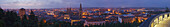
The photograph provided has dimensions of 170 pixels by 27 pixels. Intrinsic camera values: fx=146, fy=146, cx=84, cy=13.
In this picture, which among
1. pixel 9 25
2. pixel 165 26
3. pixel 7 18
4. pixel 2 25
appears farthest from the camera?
pixel 165 26

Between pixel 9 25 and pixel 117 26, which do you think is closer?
pixel 9 25

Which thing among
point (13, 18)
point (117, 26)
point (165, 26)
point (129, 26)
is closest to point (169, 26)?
point (165, 26)

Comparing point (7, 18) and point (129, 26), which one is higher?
point (7, 18)

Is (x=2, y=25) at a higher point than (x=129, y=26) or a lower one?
higher

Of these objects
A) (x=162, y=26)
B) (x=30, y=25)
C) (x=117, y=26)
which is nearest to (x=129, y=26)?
(x=117, y=26)

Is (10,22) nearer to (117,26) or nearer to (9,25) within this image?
(9,25)

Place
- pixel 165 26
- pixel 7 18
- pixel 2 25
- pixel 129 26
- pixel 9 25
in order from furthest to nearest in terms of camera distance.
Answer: pixel 129 26 < pixel 165 26 < pixel 7 18 < pixel 9 25 < pixel 2 25

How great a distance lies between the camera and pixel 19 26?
2.28 m

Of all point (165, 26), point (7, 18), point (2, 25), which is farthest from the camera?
point (165, 26)

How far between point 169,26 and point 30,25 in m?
3.76

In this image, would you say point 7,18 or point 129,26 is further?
point 129,26

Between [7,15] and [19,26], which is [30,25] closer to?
[19,26]

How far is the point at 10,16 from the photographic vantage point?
2838mm

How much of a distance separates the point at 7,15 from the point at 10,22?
0.36 metres
